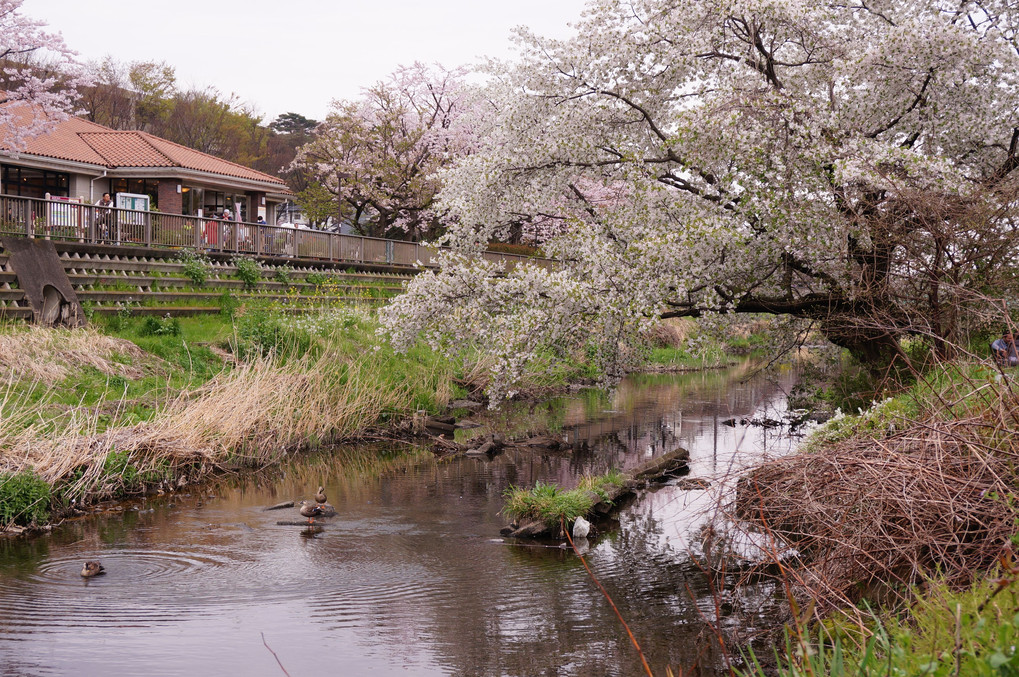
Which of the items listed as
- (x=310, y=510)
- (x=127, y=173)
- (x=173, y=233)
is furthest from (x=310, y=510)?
(x=127, y=173)

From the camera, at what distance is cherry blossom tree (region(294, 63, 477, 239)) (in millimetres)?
42406

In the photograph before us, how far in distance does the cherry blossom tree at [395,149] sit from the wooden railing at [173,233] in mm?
8022

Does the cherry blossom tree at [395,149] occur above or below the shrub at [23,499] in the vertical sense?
above

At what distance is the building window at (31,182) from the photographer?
34562mm

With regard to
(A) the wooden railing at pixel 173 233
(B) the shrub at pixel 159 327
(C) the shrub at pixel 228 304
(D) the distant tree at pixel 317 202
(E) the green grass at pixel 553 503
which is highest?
(D) the distant tree at pixel 317 202

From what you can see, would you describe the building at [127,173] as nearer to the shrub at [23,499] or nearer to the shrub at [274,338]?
the shrub at [274,338]

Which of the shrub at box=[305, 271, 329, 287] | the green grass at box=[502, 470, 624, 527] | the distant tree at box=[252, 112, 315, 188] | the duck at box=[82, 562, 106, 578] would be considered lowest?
the duck at box=[82, 562, 106, 578]

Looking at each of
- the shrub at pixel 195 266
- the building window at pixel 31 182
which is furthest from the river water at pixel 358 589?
the building window at pixel 31 182

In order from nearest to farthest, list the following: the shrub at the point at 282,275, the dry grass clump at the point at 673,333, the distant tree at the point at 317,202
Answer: the shrub at the point at 282,275
the dry grass clump at the point at 673,333
the distant tree at the point at 317,202

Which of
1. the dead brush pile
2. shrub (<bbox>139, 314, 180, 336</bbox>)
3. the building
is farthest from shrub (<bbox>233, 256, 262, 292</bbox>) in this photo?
the dead brush pile

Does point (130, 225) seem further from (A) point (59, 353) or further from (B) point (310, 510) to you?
(B) point (310, 510)

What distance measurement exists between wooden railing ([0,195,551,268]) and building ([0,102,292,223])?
693cm

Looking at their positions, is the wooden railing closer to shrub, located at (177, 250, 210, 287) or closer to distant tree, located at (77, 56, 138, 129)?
shrub, located at (177, 250, 210, 287)

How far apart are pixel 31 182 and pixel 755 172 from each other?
105ft
